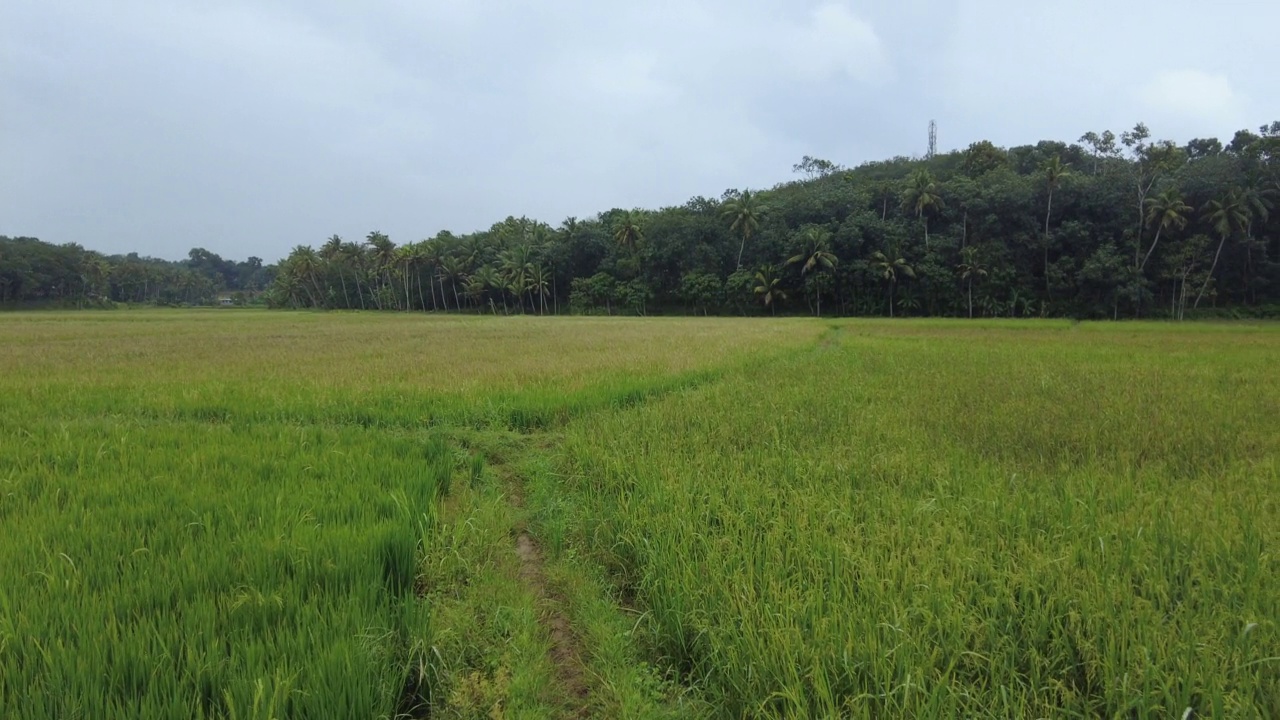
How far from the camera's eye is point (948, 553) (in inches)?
106

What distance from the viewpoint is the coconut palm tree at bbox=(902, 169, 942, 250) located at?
142 ft

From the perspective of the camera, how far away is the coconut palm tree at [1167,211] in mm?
35844

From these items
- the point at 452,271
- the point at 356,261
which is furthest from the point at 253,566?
the point at 356,261

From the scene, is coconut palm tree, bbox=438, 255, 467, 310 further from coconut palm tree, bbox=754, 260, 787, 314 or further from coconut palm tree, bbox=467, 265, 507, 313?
coconut palm tree, bbox=754, 260, 787, 314

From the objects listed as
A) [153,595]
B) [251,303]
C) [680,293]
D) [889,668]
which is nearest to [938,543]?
[889,668]

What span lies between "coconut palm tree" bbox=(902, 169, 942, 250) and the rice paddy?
139ft

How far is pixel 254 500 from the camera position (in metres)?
3.52

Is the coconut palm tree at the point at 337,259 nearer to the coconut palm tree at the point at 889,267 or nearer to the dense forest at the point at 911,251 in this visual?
the dense forest at the point at 911,251

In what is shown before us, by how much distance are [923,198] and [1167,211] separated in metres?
14.6

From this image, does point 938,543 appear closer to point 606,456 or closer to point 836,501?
point 836,501

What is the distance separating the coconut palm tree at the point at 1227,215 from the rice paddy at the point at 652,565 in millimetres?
42928

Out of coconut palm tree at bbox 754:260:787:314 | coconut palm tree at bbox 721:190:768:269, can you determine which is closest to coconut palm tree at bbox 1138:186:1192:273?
coconut palm tree at bbox 754:260:787:314

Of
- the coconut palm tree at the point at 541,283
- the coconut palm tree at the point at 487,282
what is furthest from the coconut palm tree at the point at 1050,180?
the coconut palm tree at the point at 487,282

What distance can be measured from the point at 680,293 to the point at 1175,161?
134 ft
